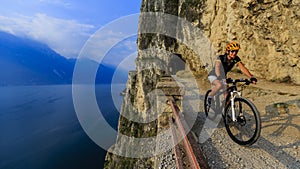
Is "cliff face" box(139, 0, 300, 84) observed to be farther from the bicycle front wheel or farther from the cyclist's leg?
the cyclist's leg

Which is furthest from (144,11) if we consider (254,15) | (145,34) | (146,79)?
(254,15)

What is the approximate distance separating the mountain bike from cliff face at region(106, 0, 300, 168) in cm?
234

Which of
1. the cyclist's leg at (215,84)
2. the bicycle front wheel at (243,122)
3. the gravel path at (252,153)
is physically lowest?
the gravel path at (252,153)

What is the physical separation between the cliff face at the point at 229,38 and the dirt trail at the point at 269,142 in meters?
1.77

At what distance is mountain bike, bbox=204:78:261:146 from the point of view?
404 centimetres

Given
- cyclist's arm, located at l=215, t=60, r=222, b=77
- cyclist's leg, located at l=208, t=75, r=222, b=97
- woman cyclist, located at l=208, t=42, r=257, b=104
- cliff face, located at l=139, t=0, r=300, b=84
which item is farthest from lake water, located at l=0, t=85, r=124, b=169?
cyclist's arm, located at l=215, t=60, r=222, b=77

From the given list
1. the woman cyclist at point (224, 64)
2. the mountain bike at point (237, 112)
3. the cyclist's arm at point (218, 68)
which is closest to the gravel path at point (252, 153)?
the mountain bike at point (237, 112)

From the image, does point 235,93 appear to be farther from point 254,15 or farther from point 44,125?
point 44,125

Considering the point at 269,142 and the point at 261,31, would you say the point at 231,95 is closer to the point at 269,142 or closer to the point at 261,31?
the point at 269,142

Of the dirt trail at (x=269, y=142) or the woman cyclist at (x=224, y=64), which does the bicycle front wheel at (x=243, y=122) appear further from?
the woman cyclist at (x=224, y=64)

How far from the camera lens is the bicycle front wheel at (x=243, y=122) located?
392 cm

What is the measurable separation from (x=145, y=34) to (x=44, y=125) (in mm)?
44697

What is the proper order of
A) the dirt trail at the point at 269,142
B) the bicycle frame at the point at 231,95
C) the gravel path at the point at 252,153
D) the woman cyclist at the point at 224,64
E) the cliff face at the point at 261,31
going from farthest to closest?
the cliff face at the point at 261,31 < the woman cyclist at the point at 224,64 < the bicycle frame at the point at 231,95 < the dirt trail at the point at 269,142 < the gravel path at the point at 252,153

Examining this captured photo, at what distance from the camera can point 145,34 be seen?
1270 inches
